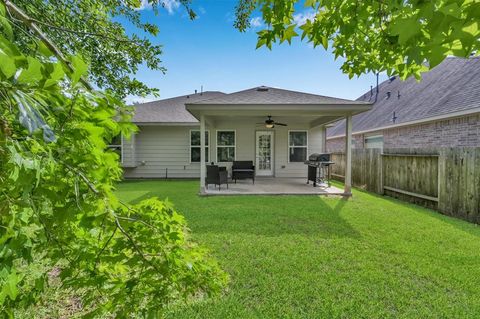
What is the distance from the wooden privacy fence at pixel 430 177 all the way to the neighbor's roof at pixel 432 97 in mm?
2724

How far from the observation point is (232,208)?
6.69 metres

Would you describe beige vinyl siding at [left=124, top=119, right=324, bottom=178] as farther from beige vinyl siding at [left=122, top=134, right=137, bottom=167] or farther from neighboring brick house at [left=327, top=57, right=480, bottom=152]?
neighboring brick house at [left=327, top=57, right=480, bottom=152]

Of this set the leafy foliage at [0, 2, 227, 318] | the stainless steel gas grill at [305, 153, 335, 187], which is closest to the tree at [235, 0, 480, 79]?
the leafy foliage at [0, 2, 227, 318]

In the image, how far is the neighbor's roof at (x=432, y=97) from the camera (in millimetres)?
9531

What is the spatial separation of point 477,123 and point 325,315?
933 centimetres

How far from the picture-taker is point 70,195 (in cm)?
106

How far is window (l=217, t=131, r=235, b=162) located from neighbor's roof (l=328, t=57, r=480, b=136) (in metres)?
6.33

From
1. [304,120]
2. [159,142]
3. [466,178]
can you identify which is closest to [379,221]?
[466,178]

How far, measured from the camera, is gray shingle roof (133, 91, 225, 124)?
12648 mm

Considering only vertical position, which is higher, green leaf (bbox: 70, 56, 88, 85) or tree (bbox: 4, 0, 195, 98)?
tree (bbox: 4, 0, 195, 98)

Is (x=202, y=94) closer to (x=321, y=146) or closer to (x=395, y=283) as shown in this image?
(x=321, y=146)

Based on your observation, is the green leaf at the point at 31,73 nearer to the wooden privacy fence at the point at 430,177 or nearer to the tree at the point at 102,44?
the tree at the point at 102,44

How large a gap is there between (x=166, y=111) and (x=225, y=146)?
12.7 ft

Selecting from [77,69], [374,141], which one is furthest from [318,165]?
[77,69]
